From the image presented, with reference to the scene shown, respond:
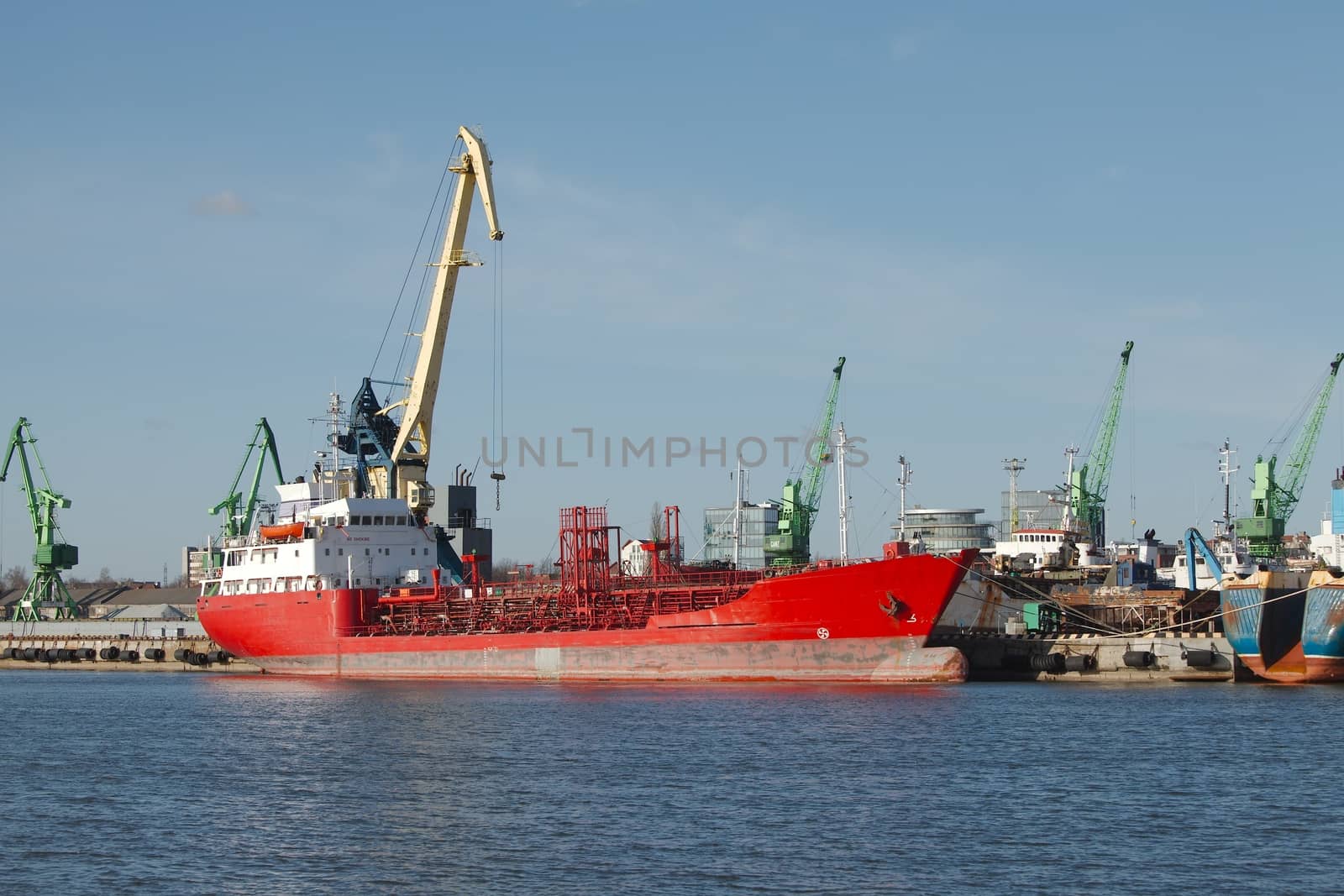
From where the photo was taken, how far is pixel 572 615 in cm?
5031

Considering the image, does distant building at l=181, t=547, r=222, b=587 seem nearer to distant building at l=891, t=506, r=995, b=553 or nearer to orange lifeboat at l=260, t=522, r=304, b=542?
orange lifeboat at l=260, t=522, r=304, b=542

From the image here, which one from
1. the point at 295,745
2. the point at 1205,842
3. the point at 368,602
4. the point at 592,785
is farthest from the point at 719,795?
the point at 368,602

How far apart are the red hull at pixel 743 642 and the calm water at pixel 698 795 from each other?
1380 mm

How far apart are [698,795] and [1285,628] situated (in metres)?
27.6

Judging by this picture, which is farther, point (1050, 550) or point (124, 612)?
point (124, 612)

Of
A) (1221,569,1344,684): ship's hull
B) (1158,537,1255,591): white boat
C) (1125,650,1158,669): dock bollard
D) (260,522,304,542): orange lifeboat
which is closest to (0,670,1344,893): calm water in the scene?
(1221,569,1344,684): ship's hull

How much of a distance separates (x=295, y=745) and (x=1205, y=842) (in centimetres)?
2139

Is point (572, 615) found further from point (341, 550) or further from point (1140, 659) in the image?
point (1140, 659)

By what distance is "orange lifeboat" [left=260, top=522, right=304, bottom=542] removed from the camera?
56812 mm

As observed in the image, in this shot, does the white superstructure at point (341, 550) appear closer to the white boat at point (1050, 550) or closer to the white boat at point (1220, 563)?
the white boat at point (1050, 550)

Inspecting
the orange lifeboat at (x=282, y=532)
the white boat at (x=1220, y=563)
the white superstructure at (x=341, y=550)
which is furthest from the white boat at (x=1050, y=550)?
the orange lifeboat at (x=282, y=532)

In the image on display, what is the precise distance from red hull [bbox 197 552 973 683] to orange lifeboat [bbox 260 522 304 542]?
3.09m

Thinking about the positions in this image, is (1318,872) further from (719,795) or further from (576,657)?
(576,657)

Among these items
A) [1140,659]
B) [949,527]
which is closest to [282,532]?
[1140,659]
